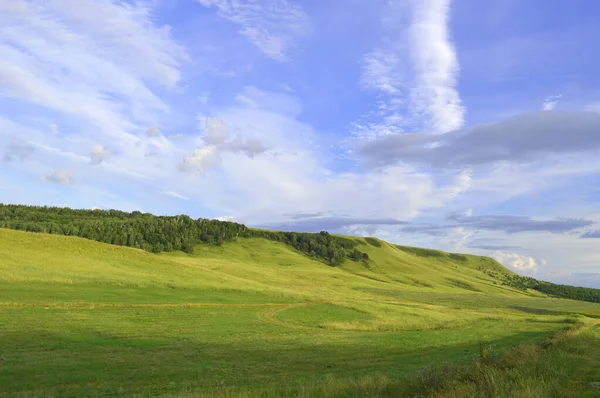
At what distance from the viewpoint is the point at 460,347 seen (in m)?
33.2

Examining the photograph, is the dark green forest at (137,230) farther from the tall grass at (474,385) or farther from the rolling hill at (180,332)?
the tall grass at (474,385)

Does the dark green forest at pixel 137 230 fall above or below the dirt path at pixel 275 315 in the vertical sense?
above

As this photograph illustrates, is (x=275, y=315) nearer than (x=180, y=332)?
No

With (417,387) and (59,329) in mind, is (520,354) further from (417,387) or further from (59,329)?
(59,329)

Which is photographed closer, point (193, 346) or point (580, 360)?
point (580, 360)

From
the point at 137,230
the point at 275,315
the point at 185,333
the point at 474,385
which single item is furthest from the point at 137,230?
the point at 474,385

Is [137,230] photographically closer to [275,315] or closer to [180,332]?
[275,315]

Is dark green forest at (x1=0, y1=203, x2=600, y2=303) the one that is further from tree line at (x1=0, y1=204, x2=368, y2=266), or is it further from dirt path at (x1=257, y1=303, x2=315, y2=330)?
dirt path at (x1=257, y1=303, x2=315, y2=330)

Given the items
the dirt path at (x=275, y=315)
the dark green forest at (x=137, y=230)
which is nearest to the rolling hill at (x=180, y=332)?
the dirt path at (x=275, y=315)

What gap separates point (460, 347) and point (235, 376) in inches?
798

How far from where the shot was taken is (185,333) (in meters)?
34.7

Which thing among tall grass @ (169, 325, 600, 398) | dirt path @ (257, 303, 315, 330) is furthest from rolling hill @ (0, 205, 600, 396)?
tall grass @ (169, 325, 600, 398)

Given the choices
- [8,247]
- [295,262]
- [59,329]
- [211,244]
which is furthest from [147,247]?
[59,329]

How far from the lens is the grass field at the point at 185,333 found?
19.0 meters
